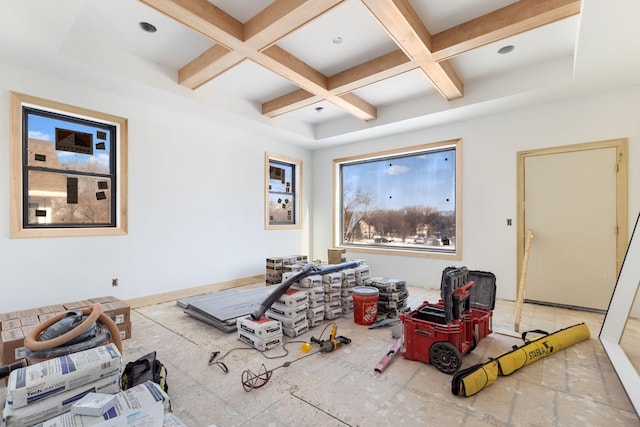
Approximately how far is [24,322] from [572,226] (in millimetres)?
6344

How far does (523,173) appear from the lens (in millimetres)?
4418

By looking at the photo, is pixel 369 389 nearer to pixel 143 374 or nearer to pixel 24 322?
pixel 143 374

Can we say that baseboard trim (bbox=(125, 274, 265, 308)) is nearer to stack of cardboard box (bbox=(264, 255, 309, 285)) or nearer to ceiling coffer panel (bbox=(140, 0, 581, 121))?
stack of cardboard box (bbox=(264, 255, 309, 285))

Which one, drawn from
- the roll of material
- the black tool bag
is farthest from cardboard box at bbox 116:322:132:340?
the roll of material

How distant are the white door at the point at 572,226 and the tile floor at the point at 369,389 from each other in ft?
3.99

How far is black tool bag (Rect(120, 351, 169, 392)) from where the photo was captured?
207 cm

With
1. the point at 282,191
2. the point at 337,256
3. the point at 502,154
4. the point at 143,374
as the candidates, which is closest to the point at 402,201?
the point at 337,256

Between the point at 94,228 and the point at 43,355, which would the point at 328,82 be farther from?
the point at 43,355

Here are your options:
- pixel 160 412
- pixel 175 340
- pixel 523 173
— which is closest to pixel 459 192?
pixel 523 173

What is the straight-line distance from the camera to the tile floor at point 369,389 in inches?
74.9

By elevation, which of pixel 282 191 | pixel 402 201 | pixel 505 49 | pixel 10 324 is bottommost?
pixel 10 324

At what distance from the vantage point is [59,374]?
160cm

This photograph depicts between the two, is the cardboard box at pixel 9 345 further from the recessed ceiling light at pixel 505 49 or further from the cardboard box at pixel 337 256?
the recessed ceiling light at pixel 505 49

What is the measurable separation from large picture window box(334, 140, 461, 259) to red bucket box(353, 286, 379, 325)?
2198 mm
